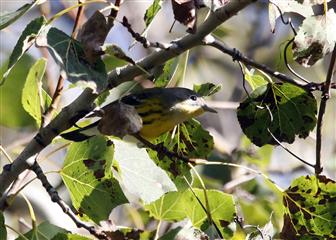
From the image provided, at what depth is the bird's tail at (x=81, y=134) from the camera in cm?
111

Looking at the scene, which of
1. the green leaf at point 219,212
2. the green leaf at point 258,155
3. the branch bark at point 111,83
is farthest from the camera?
the green leaf at point 258,155

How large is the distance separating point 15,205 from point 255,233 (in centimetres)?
134

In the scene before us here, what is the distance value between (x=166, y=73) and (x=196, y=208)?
218mm

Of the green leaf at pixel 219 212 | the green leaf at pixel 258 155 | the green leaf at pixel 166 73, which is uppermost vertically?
the green leaf at pixel 166 73

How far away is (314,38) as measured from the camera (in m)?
0.96

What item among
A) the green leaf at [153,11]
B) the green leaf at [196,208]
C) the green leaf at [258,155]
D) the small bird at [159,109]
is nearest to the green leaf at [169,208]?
the green leaf at [196,208]

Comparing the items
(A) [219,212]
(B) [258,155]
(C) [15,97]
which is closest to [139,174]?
(A) [219,212]

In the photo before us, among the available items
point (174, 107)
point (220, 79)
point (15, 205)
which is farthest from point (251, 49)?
point (174, 107)

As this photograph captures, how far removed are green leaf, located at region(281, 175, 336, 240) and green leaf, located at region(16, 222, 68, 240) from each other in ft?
1.06

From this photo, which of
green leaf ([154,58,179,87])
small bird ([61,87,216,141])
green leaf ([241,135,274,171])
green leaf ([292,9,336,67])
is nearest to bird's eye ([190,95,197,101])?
small bird ([61,87,216,141])

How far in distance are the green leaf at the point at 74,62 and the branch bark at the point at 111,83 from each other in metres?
0.04

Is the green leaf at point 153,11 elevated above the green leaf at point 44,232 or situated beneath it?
elevated above

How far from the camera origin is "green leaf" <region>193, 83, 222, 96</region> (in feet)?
3.84

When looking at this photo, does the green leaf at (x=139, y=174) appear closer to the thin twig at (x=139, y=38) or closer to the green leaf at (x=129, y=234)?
the green leaf at (x=129, y=234)
